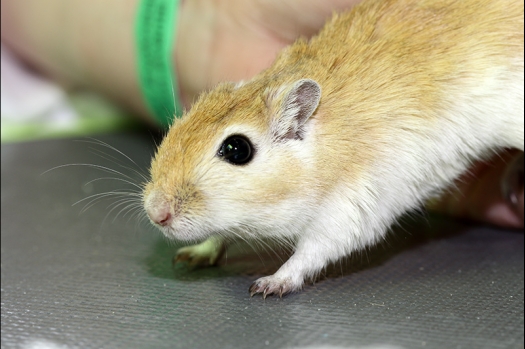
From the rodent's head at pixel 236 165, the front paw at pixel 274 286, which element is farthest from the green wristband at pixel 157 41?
the front paw at pixel 274 286

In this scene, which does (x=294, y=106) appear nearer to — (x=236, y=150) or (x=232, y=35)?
(x=236, y=150)

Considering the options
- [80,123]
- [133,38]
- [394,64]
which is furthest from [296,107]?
[80,123]

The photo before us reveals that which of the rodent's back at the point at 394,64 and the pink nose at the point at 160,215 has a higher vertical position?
the rodent's back at the point at 394,64

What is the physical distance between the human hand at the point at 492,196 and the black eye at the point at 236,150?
Answer: 1.08 meters

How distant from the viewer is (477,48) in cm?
214

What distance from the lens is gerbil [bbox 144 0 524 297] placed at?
1.91 meters

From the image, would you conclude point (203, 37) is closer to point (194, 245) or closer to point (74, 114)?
point (194, 245)

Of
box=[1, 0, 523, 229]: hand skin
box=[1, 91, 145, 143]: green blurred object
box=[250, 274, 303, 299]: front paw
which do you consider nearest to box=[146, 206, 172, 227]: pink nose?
box=[250, 274, 303, 299]: front paw

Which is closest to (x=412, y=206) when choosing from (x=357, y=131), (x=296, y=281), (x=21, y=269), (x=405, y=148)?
(x=405, y=148)

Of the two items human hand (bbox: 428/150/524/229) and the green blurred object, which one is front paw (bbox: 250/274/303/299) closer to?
human hand (bbox: 428/150/524/229)

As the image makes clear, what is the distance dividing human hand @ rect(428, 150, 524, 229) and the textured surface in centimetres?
9

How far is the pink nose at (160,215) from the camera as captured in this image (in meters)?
1.88

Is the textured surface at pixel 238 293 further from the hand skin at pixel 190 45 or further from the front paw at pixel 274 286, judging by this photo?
the hand skin at pixel 190 45

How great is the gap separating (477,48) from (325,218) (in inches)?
32.6
